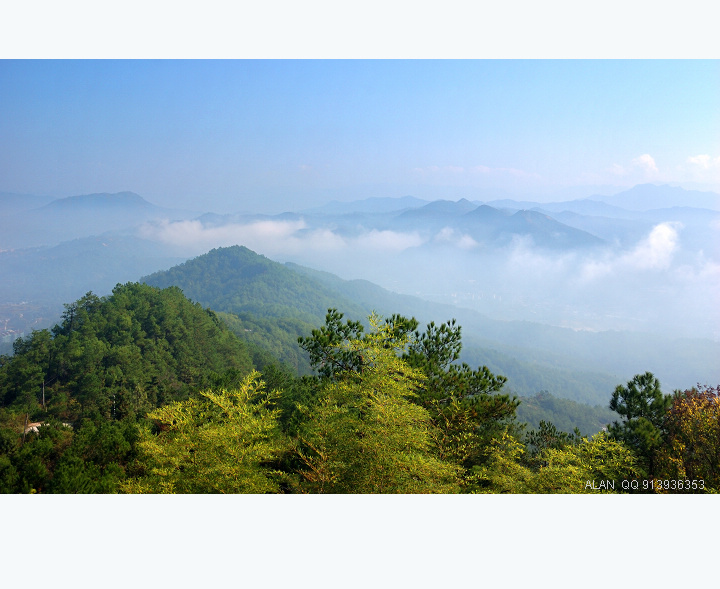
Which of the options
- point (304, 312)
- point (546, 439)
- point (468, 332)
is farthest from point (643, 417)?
point (468, 332)

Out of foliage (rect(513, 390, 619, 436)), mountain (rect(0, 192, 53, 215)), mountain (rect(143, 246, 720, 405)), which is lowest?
foliage (rect(513, 390, 619, 436))

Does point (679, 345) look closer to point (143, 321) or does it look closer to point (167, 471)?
point (143, 321)

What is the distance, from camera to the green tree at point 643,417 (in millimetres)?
6430

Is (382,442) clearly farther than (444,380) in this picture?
No

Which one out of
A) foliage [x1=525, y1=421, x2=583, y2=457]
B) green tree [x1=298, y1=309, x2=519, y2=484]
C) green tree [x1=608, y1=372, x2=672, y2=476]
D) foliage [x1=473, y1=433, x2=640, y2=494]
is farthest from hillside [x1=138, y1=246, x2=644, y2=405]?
foliage [x1=473, y1=433, x2=640, y2=494]

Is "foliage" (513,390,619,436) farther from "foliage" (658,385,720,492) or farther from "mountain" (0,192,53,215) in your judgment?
"mountain" (0,192,53,215)

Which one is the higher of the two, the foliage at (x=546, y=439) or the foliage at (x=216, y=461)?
the foliage at (x=216, y=461)

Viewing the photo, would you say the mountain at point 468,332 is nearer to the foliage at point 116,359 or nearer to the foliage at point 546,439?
the foliage at point 116,359

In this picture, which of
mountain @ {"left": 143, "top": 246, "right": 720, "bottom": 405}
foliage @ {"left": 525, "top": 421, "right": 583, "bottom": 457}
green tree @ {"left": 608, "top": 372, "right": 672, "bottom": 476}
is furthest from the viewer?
mountain @ {"left": 143, "top": 246, "right": 720, "bottom": 405}

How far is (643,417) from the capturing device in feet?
23.4

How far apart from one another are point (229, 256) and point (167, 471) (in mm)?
126895

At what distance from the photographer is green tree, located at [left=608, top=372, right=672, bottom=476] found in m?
6.43

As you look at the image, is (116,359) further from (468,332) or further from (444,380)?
(468,332)

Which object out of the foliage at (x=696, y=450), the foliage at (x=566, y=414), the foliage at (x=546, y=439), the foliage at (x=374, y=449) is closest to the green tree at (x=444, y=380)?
the foliage at (x=546, y=439)
